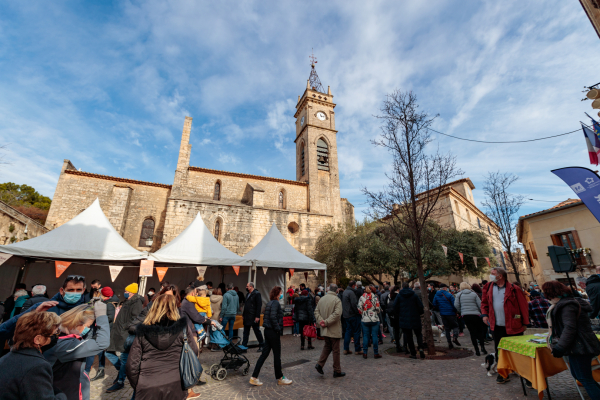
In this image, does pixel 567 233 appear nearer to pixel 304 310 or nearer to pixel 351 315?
pixel 351 315

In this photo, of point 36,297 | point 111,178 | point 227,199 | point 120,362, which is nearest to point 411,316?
point 120,362

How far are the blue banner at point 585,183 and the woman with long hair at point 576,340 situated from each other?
3.88 metres

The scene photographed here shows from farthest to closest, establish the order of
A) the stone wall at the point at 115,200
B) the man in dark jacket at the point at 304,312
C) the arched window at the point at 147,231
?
the arched window at the point at 147,231 → the stone wall at the point at 115,200 → the man in dark jacket at the point at 304,312

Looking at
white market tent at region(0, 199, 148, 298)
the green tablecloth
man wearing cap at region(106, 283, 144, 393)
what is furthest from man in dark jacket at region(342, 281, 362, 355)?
white market tent at region(0, 199, 148, 298)

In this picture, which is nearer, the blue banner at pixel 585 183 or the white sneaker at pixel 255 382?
the white sneaker at pixel 255 382

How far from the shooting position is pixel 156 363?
232 centimetres

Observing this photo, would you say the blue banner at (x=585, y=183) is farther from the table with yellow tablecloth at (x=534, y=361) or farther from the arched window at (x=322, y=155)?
the arched window at (x=322, y=155)

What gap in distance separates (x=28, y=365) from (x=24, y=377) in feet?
0.19

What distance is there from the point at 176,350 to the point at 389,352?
558 cm

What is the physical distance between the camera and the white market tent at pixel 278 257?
30.8 ft

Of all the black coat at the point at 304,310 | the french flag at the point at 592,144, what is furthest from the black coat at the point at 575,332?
the french flag at the point at 592,144

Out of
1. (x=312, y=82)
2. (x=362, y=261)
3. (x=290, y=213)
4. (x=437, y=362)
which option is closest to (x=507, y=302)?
(x=437, y=362)

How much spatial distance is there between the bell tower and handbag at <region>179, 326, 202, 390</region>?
19103mm

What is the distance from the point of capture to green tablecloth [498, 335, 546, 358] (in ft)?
10.4
